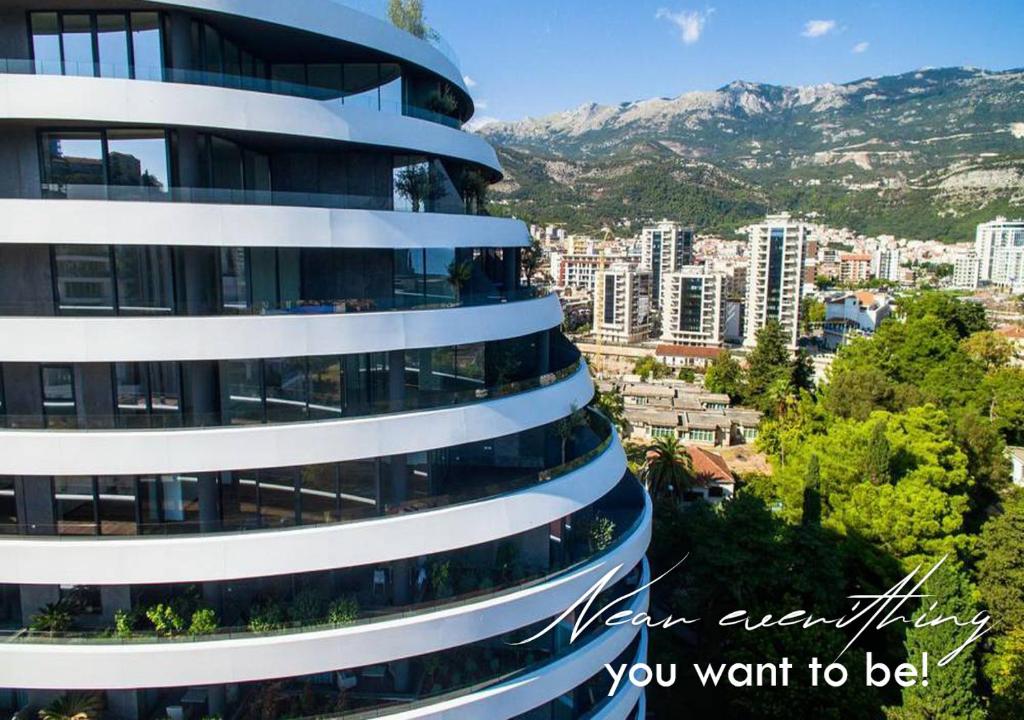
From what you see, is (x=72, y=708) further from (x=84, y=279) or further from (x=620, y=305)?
(x=620, y=305)

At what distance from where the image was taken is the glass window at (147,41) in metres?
13.3

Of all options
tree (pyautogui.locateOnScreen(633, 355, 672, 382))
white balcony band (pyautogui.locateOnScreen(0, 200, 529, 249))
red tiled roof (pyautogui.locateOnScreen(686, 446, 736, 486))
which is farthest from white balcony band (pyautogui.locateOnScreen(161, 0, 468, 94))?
tree (pyautogui.locateOnScreen(633, 355, 672, 382))

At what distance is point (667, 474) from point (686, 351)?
78.1 m

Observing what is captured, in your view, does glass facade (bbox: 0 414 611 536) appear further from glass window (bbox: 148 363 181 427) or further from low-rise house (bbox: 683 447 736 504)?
low-rise house (bbox: 683 447 736 504)

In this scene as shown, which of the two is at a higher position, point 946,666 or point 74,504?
point 74,504

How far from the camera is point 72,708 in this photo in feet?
44.1

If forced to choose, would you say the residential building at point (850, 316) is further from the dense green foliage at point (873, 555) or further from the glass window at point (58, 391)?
the glass window at point (58, 391)

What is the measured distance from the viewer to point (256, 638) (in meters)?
13.2

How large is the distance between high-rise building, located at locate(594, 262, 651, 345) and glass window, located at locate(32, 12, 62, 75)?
→ 130665 mm

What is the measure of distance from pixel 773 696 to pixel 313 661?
20.9 meters

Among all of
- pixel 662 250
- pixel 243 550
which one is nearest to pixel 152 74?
pixel 243 550

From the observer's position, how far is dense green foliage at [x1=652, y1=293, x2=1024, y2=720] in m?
26.4

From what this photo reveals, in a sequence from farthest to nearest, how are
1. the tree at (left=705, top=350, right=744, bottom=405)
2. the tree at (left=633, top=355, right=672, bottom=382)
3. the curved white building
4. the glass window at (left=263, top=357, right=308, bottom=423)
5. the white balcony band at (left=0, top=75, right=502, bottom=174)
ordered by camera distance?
the tree at (left=633, top=355, right=672, bottom=382)
the tree at (left=705, top=350, right=744, bottom=405)
the glass window at (left=263, top=357, right=308, bottom=423)
the curved white building
the white balcony band at (left=0, top=75, right=502, bottom=174)

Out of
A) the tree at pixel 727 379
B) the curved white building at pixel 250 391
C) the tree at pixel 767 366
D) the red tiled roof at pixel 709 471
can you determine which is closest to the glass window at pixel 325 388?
the curved white building at pixel 250 391
